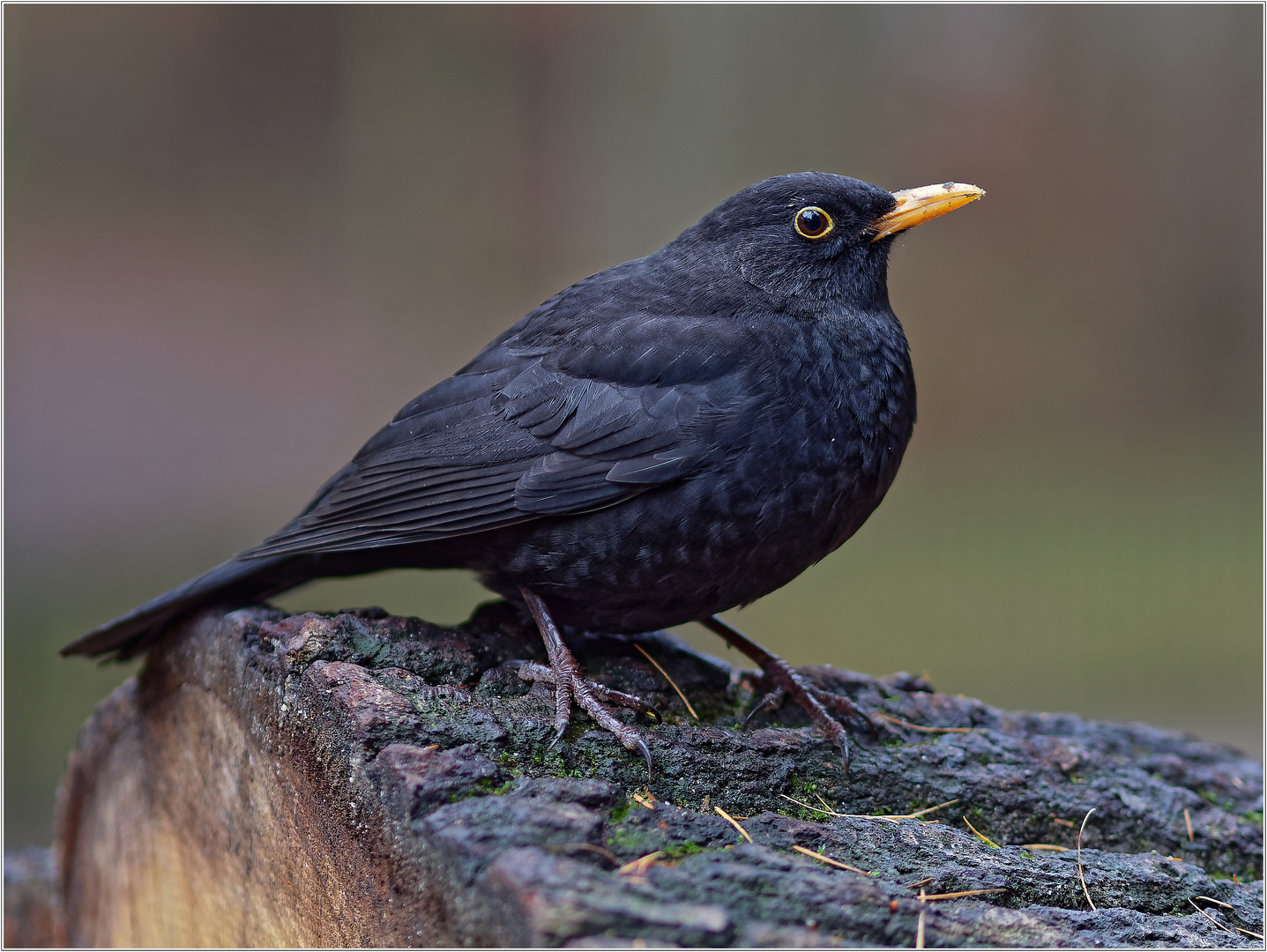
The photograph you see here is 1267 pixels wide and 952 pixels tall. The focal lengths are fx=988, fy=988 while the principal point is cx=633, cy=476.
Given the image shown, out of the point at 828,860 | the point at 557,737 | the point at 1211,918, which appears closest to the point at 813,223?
the point at 557,737

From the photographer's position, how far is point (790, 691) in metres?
3.17

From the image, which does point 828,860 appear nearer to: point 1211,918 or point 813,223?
point 1211,918

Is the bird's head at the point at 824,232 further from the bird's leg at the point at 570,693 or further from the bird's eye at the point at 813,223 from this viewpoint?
the bird's leg at the point at 570,693

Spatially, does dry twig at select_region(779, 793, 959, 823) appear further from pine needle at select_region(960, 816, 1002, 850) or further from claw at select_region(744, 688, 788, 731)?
claw at select_region(744, 688, 788, 731)

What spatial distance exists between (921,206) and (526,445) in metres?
1.43

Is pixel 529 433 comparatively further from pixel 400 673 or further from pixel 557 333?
pixel 400 673

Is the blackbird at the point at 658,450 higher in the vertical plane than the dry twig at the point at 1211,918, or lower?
higher

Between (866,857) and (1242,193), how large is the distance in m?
10.2

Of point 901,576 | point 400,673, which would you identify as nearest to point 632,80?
point 901,576

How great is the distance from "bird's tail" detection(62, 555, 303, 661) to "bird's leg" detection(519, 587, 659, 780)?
86 centimetres

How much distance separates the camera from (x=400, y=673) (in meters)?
2.59

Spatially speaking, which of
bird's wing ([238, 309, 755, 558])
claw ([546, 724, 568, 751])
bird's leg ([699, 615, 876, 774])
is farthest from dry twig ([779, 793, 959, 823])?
bird's wing ([238, 309, 755, 558])

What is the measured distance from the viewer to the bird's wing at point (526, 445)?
2736mm

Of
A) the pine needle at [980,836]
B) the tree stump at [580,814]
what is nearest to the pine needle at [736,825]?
the tree stump at [580,814]
